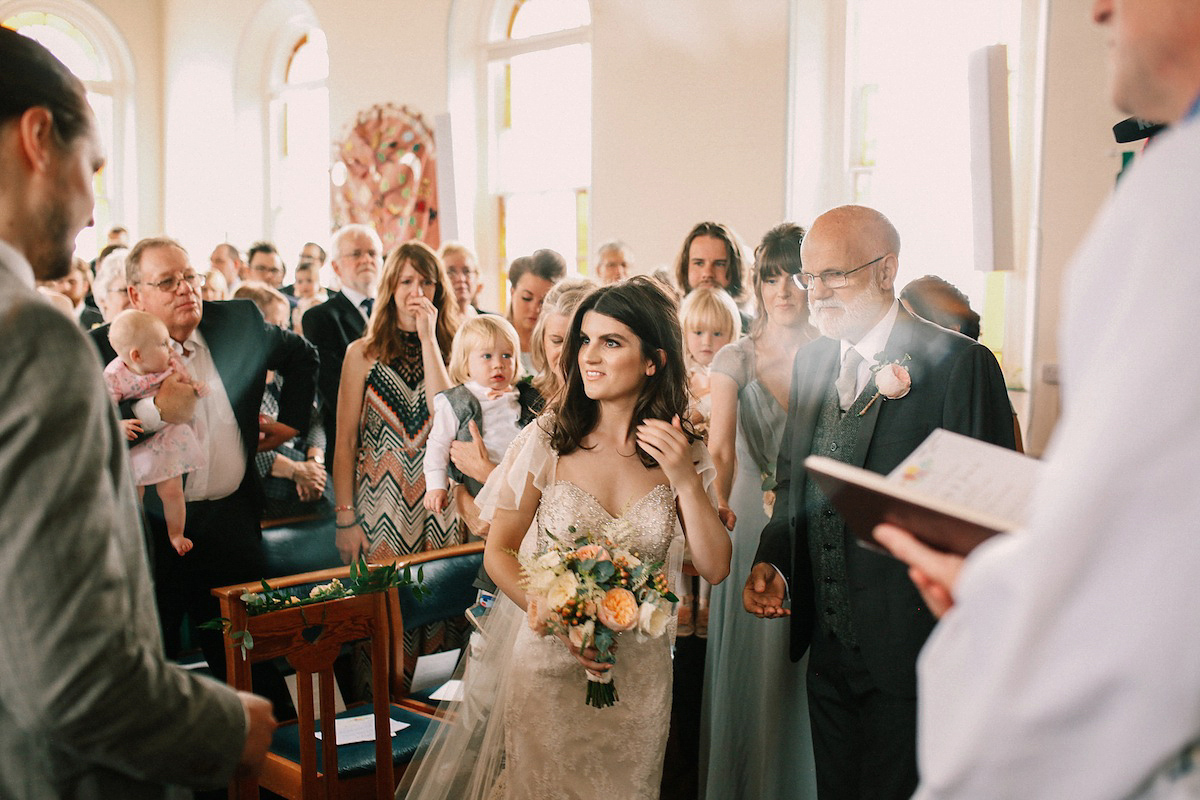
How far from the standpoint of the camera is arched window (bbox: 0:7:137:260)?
523 inches

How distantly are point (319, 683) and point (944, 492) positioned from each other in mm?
2352

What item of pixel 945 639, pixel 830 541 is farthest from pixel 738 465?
pixel 945 639

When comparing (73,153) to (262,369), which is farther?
(262,369)

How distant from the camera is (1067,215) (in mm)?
6242

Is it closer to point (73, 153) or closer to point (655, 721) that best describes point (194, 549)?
point (655, 721)

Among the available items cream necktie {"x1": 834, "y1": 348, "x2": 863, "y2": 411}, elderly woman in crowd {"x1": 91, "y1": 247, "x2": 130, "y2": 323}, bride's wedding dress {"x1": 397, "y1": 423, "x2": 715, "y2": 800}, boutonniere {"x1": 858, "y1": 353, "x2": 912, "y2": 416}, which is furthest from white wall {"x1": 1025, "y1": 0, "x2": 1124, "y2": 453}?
elderly woman in crowd {"x1": 91, "y1": 247, "x2": 130, "y2": 323}

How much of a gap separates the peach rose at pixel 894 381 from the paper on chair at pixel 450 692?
1.58 metres

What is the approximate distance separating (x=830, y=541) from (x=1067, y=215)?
4.11 metres

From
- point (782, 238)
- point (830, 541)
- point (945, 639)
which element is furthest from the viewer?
point (782, 238)

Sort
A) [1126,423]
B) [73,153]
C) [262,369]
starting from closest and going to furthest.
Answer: [1126,423], [73,153], [262,369]

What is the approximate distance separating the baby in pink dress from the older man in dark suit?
0.05 m

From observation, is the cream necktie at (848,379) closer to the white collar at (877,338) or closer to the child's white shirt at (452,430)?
the white collar at (877,338)

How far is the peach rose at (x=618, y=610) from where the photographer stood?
2.70 metres

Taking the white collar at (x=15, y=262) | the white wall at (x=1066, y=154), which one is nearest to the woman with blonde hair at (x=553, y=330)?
the white collar at (x=15, y=262)
